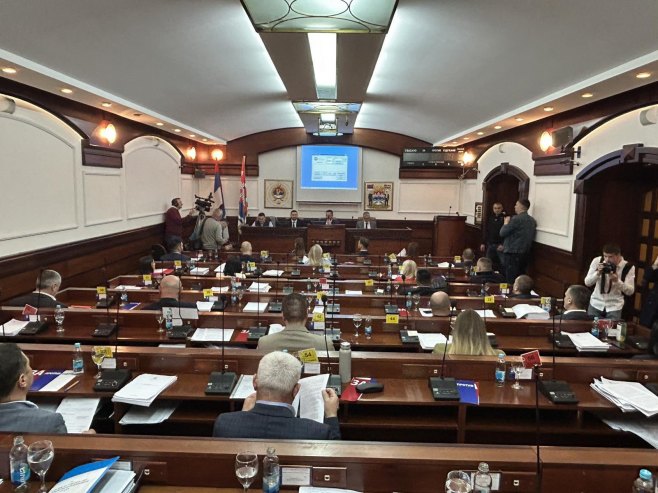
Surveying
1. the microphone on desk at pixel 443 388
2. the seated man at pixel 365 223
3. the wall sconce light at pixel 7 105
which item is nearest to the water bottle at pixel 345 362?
the microphone on desk at pixel 443 388

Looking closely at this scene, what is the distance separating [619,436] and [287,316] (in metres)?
2.17

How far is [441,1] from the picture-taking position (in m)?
3.76

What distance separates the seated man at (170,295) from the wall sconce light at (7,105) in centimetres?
298

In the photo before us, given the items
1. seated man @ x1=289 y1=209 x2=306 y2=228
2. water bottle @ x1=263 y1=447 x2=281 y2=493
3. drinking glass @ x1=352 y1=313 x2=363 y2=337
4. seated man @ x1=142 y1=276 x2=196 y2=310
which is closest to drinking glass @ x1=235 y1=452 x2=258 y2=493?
water bottle @ x1=263 y1=447 x2=281 y2=493

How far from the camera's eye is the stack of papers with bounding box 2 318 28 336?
12.3 ft

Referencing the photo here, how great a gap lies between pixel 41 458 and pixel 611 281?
16.1ft

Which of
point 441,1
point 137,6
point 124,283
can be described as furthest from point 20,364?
point 124,283

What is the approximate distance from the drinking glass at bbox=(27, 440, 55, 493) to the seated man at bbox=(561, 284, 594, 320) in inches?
154

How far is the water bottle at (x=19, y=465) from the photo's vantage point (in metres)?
1.67

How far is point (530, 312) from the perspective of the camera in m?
4.36

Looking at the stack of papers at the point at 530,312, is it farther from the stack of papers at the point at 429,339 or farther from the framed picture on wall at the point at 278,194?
the framed picture on wall at the point at 278,194

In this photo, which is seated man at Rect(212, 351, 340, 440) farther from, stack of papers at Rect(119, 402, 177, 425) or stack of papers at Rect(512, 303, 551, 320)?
stack of papers at Rect(512, 303, 551, 320)

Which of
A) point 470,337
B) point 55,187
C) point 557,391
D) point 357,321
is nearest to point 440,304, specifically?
point 357,321

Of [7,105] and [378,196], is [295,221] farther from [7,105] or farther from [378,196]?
[7,105]
